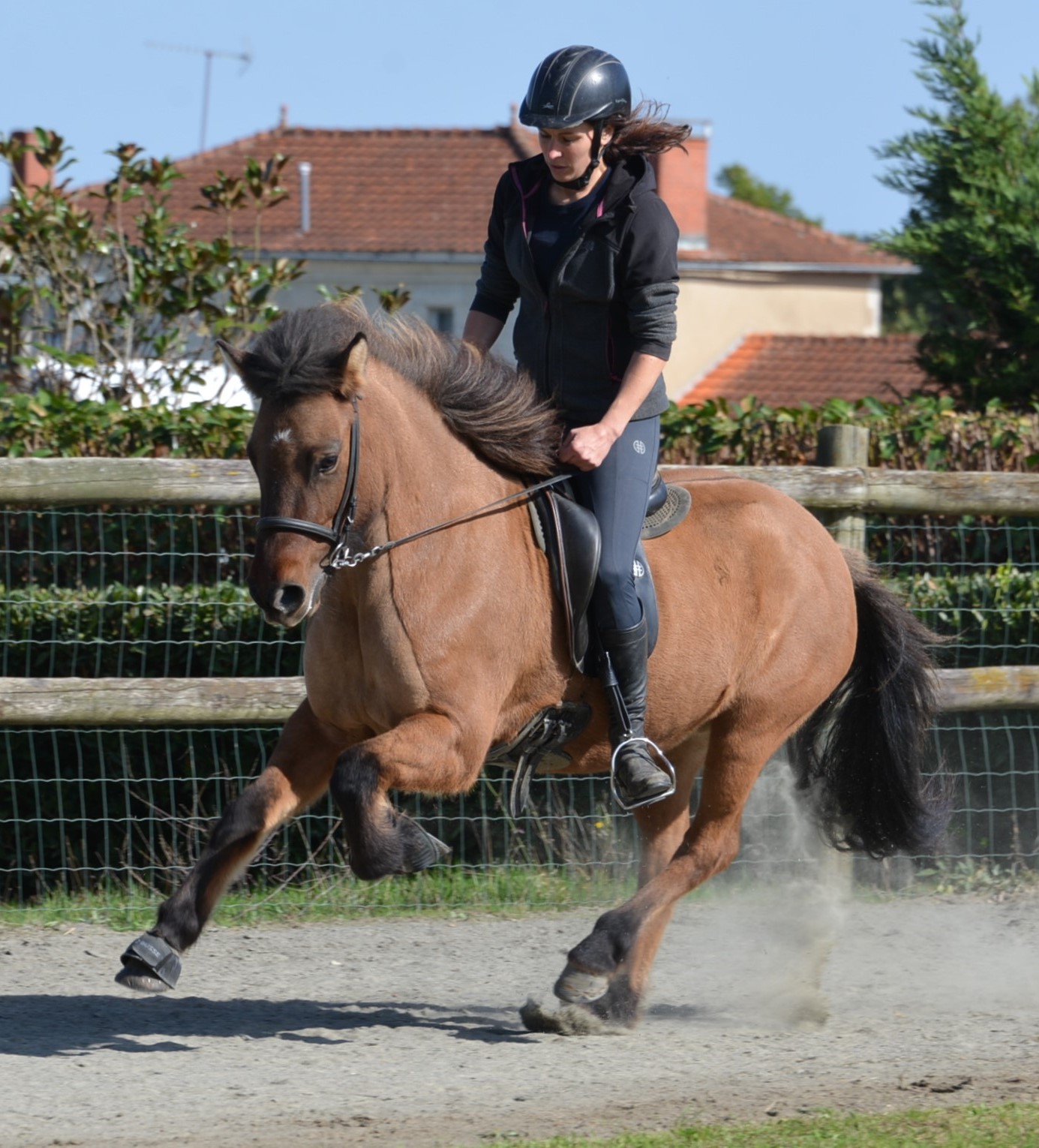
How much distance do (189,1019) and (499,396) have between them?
222 centimetres

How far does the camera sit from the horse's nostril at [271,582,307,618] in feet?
13.2

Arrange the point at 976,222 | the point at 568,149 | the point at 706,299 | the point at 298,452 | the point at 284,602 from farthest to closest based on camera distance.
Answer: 1. the point at 706,299
2. the point at 976,222
3. the point at 568,149
4. the point at 298,452
5. the point at 284,602

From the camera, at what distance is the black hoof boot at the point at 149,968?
4254mm

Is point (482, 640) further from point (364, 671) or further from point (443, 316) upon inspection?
point (443, 316)

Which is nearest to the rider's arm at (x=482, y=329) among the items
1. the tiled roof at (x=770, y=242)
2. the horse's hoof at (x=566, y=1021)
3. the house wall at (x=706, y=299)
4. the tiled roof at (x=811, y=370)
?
the horse's hoof at (x=566, y=1021)

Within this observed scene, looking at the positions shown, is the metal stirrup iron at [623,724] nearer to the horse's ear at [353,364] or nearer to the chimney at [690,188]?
the horse's ear at [353,364]

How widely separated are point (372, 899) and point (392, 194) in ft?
93.4

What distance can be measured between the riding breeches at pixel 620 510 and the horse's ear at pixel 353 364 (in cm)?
87

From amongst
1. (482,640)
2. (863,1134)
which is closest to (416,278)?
(482,640)

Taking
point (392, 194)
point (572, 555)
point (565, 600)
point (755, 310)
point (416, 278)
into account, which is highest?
point (392, 194)

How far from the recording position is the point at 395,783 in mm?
4215

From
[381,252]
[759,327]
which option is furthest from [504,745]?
[759,327]

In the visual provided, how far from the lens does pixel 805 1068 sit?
4605 millimetres

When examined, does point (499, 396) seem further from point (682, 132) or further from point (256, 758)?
point (256, 758)
